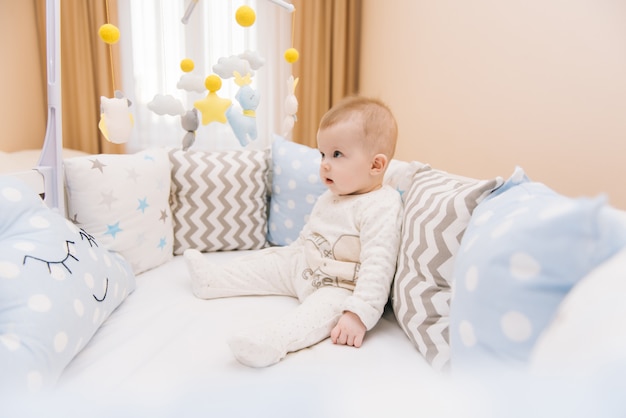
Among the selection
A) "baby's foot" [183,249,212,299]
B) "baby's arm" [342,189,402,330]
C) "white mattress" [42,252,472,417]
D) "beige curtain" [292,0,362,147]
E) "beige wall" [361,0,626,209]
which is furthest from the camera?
"beige curtain" [292,0,362,147]

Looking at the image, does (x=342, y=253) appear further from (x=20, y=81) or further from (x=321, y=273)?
(x=20, y=81)

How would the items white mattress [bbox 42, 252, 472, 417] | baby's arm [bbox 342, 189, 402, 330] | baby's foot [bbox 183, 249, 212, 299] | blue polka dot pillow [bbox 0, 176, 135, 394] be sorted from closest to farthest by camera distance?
white mattress [bbox 42, 252, 472, 417] → blue polka dot pillow [bbox 0, 176, 135, 394] → baby's arm [bbox 342, 189, 402, 330] → baby's foot [bbox 183, 249, 212, 299]

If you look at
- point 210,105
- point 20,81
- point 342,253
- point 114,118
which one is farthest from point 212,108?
point 20,81

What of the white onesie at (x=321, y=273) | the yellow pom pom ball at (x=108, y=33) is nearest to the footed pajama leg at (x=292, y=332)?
the white onesie at (x=321, y=273)

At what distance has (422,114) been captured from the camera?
1.97m

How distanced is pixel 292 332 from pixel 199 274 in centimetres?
38

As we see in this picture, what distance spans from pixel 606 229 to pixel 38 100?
9.18 feet

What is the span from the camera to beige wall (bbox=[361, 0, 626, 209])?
1014 mm

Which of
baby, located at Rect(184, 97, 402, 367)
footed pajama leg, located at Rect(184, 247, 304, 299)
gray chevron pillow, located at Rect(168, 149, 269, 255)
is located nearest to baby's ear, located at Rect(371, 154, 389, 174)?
baby, located at Rect(184, 97, 402, 367)

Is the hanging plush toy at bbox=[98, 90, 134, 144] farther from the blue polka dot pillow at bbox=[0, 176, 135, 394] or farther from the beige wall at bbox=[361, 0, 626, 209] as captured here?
the beige wall at bbox=[361, 0, 626, 209]

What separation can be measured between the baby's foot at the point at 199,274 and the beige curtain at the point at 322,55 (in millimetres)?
1783

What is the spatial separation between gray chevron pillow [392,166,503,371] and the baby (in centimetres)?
6

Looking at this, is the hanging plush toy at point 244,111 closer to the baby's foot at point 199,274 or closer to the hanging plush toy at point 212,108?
the hanging plush toy at point 212,108

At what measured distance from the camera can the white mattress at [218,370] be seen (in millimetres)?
345
